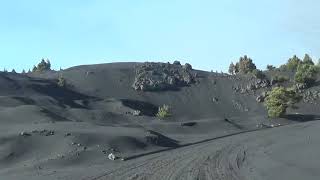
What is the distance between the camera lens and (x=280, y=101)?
8575 centimetres

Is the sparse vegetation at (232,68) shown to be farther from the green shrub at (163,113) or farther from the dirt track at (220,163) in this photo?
the dirt track at (220,163)

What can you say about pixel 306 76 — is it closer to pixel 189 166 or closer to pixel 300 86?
pixel 300 86

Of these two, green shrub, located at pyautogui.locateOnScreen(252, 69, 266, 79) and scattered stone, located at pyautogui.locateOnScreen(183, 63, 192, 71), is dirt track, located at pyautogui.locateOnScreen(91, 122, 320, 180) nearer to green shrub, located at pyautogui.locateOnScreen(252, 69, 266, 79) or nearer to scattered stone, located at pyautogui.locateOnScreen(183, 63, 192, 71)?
green shrub, located at pyautogui.locateOnScreen(252, 69, 266, 79)

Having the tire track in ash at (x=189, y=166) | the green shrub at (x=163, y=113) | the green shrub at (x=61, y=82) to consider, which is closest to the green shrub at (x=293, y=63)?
the green shrub at (x=163, y=113)

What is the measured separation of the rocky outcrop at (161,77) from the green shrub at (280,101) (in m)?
22.8

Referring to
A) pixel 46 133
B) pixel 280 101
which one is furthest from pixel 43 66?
pixel 46 133

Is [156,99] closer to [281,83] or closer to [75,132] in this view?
[281,83]

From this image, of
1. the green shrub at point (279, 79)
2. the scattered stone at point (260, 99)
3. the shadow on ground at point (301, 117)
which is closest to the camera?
the shadow on ground at point (301, 117)

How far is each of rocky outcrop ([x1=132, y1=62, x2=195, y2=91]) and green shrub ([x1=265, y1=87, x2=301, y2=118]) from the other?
74.9ft

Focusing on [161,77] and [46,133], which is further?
[161,77]

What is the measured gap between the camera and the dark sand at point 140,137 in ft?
117

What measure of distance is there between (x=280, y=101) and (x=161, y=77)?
93.5ft

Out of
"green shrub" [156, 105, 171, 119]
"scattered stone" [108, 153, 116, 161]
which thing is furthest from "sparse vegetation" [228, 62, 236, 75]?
"scattered stone" [108, 153, 116, 161]

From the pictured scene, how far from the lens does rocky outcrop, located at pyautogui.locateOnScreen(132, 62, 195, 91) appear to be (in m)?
104
